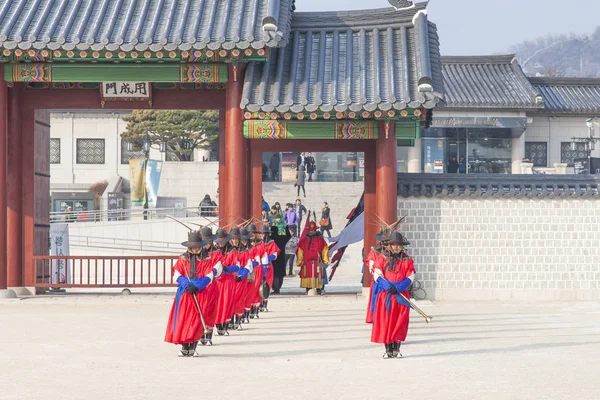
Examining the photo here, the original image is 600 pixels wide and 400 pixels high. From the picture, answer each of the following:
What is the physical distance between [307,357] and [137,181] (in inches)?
1230

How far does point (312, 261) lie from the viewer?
883 inches

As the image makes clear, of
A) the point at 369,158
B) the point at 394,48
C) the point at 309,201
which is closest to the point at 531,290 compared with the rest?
the point at 369,158

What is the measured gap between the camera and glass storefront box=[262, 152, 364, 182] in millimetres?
46438

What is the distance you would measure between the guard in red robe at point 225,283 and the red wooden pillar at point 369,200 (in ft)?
17.9

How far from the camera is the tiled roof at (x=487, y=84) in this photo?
146 ft

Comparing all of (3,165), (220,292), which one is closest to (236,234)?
(220,292)

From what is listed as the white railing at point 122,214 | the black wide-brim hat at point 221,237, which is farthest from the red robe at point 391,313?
the white railing at point 122,214

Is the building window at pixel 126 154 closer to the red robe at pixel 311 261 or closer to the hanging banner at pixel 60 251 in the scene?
the hanging banner at pixel 60 251

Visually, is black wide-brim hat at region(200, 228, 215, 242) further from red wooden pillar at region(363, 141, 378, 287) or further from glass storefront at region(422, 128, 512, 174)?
glass storefront at region(422, 128, 512, 174)

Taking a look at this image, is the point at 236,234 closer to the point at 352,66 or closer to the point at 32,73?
the point at 352,66

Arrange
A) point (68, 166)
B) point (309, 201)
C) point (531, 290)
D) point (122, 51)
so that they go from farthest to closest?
1. point (68, 166)
2. point (309, 201)
3. point (531, 290)
4. point (122, 51)

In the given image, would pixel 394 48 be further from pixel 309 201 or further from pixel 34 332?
pixel 309 201

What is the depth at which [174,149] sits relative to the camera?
168ft

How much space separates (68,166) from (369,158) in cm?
3128
